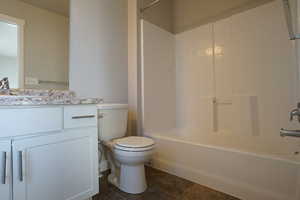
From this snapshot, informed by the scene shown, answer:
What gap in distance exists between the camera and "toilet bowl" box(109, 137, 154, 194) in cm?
134

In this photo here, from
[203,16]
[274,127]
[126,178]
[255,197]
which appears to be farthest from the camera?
[203,16]

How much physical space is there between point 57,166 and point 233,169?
4.37 feet

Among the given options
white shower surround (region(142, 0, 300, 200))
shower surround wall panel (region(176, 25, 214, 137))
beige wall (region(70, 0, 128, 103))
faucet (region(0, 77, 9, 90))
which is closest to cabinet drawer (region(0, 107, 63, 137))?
faucet (region(0, 77, 9, 90))

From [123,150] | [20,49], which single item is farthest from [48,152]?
[20,49]

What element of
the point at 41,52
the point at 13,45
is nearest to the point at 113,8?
the point at 41,52

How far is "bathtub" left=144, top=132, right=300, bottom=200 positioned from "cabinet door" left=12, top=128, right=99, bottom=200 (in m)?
0.87

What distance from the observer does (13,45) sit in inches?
51.3

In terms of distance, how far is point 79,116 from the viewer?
1126 millimetres

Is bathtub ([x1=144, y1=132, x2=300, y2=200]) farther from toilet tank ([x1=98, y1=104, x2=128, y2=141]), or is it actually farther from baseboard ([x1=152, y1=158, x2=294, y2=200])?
toilet tank ([x1=98, y1=104, x2=128, y2=141])

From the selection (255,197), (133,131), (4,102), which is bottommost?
(255,197)

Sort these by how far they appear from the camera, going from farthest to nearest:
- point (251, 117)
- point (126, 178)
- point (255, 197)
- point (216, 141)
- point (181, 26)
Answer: point (181, 26) → point (216, 141) → point (251, 117) → point (126, 178) → point (255, 197)

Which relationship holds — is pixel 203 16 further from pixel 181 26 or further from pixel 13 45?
pixel 13 45

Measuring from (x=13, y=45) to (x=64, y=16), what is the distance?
1.78 ft

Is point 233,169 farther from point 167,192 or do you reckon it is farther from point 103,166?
point 103,166
